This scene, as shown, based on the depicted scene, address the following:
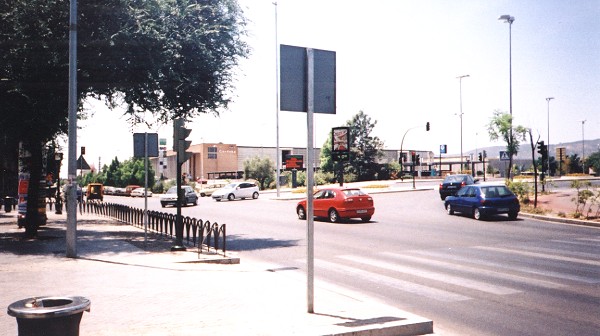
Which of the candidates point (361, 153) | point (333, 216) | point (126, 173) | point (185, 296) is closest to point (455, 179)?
point (333, 216)

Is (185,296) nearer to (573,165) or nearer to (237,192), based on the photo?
(237,192)

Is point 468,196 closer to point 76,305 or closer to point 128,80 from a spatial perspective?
point 128,80

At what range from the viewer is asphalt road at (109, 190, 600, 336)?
6477mm

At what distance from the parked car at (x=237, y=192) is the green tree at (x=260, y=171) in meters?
23.0

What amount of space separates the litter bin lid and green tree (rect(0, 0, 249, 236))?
11.4m

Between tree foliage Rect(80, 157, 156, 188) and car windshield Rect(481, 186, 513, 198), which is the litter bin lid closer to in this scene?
car windshield Rect(481, 186, 513, 198)

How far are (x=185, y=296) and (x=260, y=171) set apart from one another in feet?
197

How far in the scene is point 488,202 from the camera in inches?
813

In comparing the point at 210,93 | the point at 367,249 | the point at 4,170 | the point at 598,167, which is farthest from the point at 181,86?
the point at 598,167

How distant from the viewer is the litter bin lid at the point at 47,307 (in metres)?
3.82

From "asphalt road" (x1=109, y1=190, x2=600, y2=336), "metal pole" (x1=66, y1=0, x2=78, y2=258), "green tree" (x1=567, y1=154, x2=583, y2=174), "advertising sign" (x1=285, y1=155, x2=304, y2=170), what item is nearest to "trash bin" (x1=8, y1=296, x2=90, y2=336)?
"asphalt road" (x1=109, y1=190, x2=600, y2=336)

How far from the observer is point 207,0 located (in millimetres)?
17125

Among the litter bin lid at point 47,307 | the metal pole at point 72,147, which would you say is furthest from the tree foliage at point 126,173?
the litter bin lid at point 47,307

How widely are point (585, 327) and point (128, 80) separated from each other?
47.0ft
